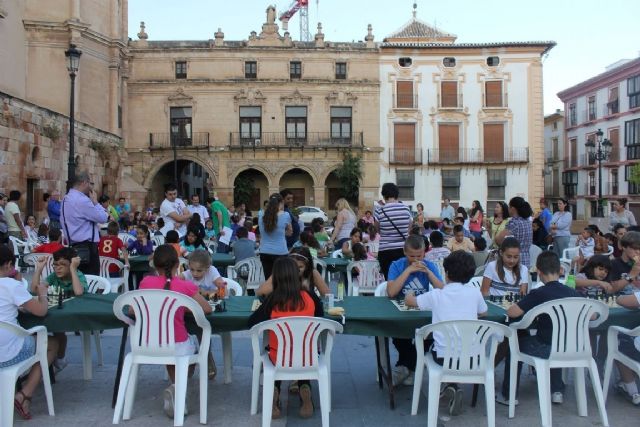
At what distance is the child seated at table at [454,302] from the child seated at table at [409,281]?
0.51m

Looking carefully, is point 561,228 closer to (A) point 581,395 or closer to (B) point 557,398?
(B) point 557,398

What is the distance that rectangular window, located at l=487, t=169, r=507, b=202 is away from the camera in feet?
110

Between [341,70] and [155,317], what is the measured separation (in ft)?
97.2

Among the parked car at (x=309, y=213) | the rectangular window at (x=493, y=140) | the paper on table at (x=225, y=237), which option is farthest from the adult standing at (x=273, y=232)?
the rectangular window at (x=493, y=140)

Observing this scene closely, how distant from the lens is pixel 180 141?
3269cm

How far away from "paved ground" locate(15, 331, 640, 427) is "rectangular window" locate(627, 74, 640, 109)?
3582 cm

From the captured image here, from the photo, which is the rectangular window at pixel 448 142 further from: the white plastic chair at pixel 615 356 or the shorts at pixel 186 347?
the shorts at pixel 186 347

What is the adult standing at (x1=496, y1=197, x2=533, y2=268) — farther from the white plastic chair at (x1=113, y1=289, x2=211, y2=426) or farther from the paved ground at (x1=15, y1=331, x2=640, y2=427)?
the white plastic chair at (x1=113, y1=289, x2=211, y2=426)

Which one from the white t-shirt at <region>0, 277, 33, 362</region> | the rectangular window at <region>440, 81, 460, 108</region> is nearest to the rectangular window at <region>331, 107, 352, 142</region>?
the rectangular window at <region>440, 81, 460, 108</region>

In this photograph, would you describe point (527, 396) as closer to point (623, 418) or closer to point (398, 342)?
point (623, 418)

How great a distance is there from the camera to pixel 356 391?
5.48 metres

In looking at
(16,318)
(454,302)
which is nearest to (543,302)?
(454,302)

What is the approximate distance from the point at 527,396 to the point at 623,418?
77 centimetres

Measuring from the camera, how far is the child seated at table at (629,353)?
4824mm
